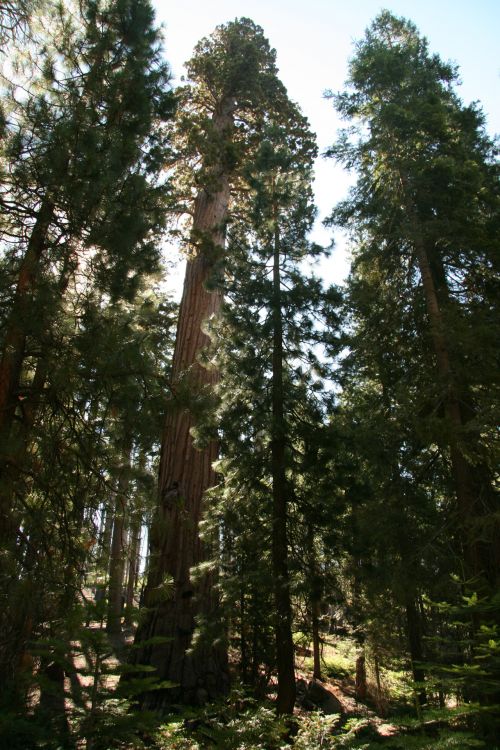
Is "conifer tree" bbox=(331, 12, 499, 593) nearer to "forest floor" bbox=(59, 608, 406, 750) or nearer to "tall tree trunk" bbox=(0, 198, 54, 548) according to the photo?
"forest floor" bbox=(59, 608, 406, 750)

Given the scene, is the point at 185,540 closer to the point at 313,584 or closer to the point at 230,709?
the point at 313,584

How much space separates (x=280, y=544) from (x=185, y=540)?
185 centimetres

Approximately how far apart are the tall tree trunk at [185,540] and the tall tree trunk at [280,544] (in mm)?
781

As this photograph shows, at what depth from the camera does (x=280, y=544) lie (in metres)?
6.37

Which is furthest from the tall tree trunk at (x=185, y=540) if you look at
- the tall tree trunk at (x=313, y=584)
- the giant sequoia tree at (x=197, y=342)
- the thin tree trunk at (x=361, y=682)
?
the thin tree trunk at (x=361, y=682)

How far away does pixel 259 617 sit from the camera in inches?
318

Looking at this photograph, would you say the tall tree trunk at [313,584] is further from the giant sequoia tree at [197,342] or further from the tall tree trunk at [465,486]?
the tall tree trunk at [465,486]

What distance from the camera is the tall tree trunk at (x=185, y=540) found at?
6219 millimetres

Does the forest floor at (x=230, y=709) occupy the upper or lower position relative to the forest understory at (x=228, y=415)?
lower

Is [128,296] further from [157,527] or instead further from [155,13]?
[155,13]

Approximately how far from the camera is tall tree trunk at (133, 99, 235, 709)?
245 inches

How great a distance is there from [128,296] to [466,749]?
474cm

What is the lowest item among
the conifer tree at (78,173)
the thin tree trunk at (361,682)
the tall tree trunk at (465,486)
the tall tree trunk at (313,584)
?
the thin tree trunk at (361,682)

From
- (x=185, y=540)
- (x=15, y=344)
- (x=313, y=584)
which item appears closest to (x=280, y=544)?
(x=313, y=584)
